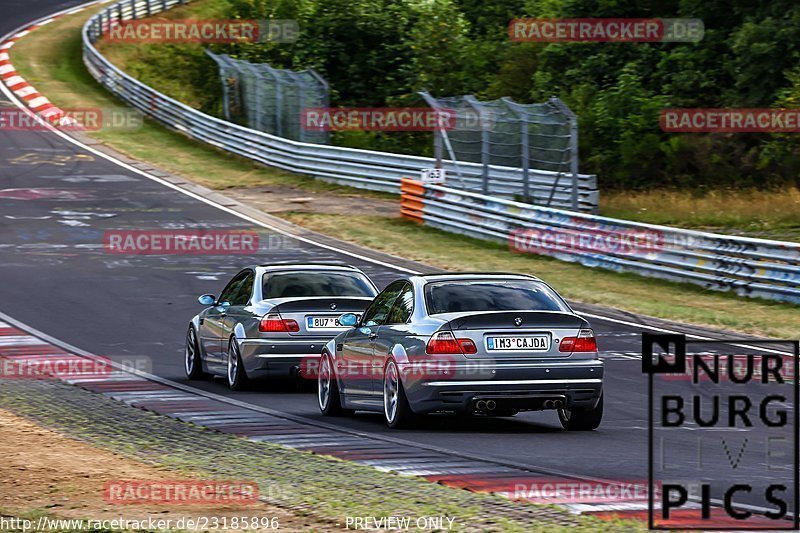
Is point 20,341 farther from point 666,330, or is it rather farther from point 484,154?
point 484,154

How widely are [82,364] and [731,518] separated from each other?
10.4m

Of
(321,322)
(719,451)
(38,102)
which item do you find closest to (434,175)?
(321,322)

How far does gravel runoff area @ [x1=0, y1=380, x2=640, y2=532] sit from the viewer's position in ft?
22.2

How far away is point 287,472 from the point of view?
8.39 m

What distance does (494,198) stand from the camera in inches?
1099

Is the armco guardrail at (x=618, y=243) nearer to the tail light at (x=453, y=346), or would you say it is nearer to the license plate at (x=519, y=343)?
the license plate at (x=519, y=343)

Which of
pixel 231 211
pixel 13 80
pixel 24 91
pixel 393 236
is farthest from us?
pixel 13 80

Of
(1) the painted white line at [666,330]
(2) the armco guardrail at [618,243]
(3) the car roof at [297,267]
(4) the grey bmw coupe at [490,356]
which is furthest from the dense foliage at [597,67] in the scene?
(4) the grey bmw coupe at [490,356]

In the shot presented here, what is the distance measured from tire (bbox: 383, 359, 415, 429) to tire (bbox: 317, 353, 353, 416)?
95 centimetres

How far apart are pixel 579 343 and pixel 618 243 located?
47.4ft

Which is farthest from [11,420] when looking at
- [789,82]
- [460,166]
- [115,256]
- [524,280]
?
[789,82]

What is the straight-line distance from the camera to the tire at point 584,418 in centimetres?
1084

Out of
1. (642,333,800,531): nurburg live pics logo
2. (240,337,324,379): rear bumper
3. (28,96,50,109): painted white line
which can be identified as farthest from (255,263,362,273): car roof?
(28,96,50,109): painted white line

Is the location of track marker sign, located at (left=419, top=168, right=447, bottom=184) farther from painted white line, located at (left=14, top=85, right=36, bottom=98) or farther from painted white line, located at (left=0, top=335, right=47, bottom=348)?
painted white line, located at (left=14, top=85, right=36, bottom=98)
